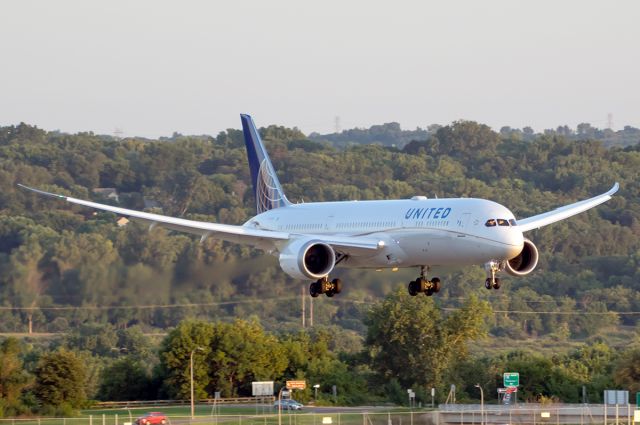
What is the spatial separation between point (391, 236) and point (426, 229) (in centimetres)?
221

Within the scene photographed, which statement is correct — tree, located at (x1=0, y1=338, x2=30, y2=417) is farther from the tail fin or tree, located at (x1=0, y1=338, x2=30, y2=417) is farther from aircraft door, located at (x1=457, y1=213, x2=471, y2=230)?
aircraft door, located at (x1=457, y1=213, x2=471, y2=230)

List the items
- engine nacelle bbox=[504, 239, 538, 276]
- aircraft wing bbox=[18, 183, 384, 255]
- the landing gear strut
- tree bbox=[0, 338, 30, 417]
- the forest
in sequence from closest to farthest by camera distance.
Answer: the landing gear strut
aircraft wing bbox=[18, 183, 384, 255]
engine nacelle bbox=[504, 239, 538, 276]
the forest
tree bbox=[0, 338, 30, 417]

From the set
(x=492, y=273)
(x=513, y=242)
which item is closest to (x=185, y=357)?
(x=492, y=273)

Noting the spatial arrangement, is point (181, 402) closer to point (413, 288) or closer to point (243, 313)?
point (243, 313)

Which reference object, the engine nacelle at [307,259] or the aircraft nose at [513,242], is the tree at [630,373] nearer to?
the engine nacelle at [307,259]

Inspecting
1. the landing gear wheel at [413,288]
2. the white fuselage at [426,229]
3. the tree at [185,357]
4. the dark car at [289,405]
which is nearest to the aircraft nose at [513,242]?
the white fuselage at [426,229]

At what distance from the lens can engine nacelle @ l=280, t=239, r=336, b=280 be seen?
71000mm

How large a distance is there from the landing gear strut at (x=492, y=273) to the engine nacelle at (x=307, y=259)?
7539 mm

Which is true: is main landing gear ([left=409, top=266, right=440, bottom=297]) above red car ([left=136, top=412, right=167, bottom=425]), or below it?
above

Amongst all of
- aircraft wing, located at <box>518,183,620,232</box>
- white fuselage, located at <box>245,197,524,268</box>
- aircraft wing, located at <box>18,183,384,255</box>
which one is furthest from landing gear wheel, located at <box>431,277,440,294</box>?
aircraft wing, located at <box>518,183,620,232</box>

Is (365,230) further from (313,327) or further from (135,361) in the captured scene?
(313,327)

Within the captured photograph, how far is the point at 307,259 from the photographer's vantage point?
72.7m

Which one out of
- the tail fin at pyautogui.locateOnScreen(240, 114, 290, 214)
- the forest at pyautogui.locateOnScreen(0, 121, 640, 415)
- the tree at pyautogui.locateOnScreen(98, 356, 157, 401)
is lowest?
the tree at pyautogui.locateOnScreen(98, 356, 157, 401)

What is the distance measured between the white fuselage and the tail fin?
755cm
